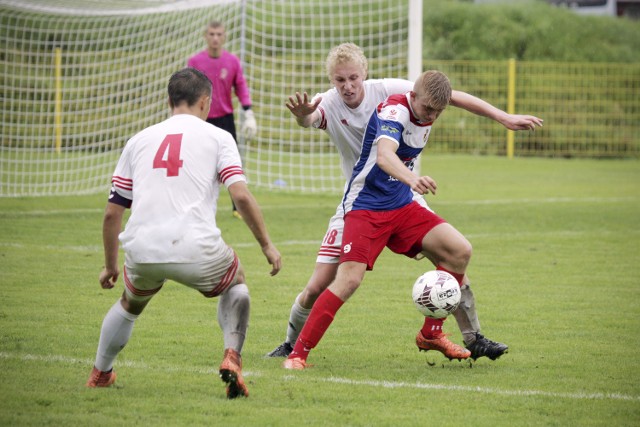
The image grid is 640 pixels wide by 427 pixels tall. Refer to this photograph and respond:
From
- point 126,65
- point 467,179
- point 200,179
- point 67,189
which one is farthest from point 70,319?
point 467,179

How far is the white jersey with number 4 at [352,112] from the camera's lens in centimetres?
668

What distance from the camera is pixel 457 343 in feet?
22.8

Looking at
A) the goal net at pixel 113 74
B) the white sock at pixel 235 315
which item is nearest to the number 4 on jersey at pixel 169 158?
the white sock at pixel 235 315

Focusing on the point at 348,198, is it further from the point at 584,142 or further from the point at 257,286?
the point at 584,142

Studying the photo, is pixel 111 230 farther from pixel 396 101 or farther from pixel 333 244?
pixel 396 101

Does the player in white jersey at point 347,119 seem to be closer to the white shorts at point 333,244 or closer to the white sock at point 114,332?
the white shorts at point 333,244

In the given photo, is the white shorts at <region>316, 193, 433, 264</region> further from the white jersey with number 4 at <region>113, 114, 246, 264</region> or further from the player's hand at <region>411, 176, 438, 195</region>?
the white jersey with number 4 at <region>113, 114, 246, 264</region>

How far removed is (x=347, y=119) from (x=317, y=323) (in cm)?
141

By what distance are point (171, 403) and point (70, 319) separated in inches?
97.1

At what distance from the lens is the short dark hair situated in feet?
17.3

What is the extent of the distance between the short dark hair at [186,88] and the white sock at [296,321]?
1802mm

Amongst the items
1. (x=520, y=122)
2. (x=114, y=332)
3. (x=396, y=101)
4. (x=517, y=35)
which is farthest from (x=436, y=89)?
(x=517, y=35)

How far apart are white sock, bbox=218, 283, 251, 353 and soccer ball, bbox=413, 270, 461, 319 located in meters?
1.37

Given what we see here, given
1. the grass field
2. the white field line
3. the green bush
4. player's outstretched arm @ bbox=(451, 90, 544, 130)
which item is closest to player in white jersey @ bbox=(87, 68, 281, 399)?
the grass field
